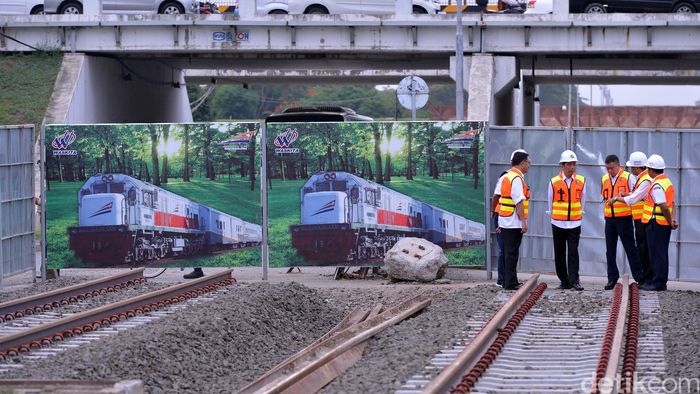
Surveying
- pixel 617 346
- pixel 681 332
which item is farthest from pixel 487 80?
pixel 617 346

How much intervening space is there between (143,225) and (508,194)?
19.8 ft

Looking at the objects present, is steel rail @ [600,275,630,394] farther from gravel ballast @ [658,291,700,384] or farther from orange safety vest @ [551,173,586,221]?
orange safety vest @ [551,173,586,221]

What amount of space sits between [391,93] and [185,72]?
234 feet

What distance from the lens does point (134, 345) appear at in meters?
10.8

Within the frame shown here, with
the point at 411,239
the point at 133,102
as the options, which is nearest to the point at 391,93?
the point at 133,102

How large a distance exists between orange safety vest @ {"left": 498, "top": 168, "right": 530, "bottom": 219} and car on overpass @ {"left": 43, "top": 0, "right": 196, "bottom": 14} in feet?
75.3

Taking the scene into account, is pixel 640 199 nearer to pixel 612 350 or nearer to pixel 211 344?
pixel 612 350

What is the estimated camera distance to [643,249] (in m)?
16.1

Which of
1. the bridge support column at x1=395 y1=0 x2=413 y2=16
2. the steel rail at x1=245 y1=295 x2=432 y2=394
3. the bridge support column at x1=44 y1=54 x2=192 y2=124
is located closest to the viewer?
the steel rail at x1=245 y1=295 x2=432 y2=394

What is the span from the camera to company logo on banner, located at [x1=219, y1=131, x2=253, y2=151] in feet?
60.5

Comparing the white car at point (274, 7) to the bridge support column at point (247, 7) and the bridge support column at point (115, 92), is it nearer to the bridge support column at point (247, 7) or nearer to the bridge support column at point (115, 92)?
the bridge support column at point (247, 7)

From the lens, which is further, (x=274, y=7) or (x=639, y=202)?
(x=274, y=7)

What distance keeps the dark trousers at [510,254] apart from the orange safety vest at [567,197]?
2.17 feet

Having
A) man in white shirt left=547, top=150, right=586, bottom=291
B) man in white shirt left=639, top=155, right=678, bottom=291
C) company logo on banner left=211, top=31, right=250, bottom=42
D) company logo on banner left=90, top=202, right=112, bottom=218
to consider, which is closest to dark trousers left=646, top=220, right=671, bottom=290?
man in white shirt left=639, top=155, right=678, bottom=291
